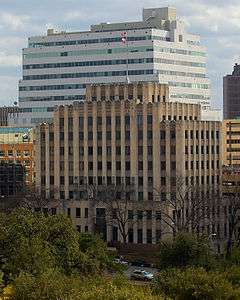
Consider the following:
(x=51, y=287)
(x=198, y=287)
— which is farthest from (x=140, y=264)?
(x=51, y=287)

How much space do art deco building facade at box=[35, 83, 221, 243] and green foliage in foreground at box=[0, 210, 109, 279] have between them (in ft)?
151

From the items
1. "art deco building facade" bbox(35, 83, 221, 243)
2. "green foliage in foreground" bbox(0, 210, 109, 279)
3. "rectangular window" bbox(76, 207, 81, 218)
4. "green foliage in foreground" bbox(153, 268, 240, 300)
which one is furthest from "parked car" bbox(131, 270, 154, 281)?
"rectangular window" bbox(76, 207, 81, 218)

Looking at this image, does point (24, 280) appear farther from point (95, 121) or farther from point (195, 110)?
point (195, 110)

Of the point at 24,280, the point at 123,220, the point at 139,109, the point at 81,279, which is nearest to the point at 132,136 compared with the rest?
the point at 139,109

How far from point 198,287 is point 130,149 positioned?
237ft

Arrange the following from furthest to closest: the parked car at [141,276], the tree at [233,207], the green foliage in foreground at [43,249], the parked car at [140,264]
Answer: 1. the tree at [233,207]
2. the parked car at [140,264]
3. the parked car at [141,276]
4. the green foliage in foreground at [43,249]

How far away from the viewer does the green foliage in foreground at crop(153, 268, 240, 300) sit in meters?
68.3

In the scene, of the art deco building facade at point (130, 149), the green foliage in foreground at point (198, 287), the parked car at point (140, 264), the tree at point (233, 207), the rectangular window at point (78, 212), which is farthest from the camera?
the rectangular window at point (78, 212)

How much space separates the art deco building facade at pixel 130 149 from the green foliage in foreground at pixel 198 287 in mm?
63579

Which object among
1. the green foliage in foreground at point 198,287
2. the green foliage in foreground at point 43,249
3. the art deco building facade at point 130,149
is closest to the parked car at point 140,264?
the art deco building facade at point 130,149

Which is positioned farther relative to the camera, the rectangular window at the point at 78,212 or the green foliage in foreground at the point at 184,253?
Answer: the rectangular window at the point at 78,212

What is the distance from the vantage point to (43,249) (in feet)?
271

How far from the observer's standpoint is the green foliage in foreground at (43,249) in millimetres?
80750

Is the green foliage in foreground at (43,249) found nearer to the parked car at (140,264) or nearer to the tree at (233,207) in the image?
the parked car at (140,264)
